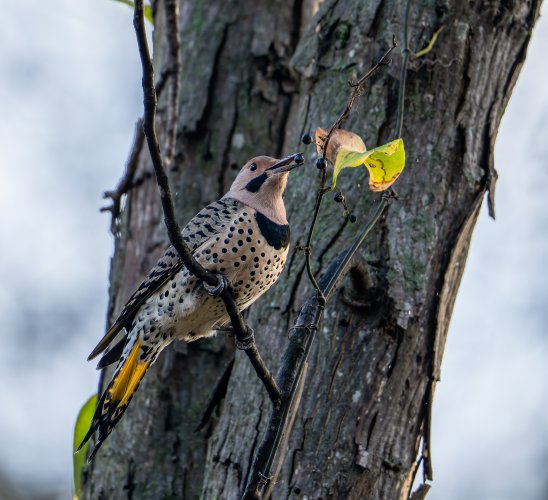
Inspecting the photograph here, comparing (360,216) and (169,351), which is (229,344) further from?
(360,216)

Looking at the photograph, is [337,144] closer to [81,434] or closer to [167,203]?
[167,203]

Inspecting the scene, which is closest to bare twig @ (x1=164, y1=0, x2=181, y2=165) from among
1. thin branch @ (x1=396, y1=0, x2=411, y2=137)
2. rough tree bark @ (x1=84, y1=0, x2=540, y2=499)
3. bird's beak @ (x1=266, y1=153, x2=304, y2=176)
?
rough tree bark @ (x1=84, y1=0, x2=540, y2=499)

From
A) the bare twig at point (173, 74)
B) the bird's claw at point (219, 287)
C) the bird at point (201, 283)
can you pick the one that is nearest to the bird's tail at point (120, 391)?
the bird at point (201, 283)

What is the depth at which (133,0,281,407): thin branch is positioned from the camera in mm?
1979

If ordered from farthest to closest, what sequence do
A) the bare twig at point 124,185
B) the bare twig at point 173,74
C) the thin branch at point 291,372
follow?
the bare twig at point 124,185
the bare twig at point 173,74
the thin branch at point 291,372

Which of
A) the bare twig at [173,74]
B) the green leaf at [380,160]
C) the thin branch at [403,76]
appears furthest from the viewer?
the bare twig at [173,74]

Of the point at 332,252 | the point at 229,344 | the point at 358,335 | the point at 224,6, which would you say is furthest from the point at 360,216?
the point at 224,6

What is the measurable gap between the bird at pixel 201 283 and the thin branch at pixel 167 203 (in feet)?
1.27

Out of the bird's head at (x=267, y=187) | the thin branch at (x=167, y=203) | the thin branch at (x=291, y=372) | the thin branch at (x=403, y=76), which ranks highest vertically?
the thin branch at (x=403, y=76)

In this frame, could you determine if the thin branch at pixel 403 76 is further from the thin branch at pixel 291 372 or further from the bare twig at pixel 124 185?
the bare twig at pixel 124 185

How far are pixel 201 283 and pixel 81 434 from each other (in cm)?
105

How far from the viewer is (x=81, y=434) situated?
3.67m

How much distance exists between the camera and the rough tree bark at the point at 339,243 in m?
2.92

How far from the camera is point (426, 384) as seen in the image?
9.88ft
